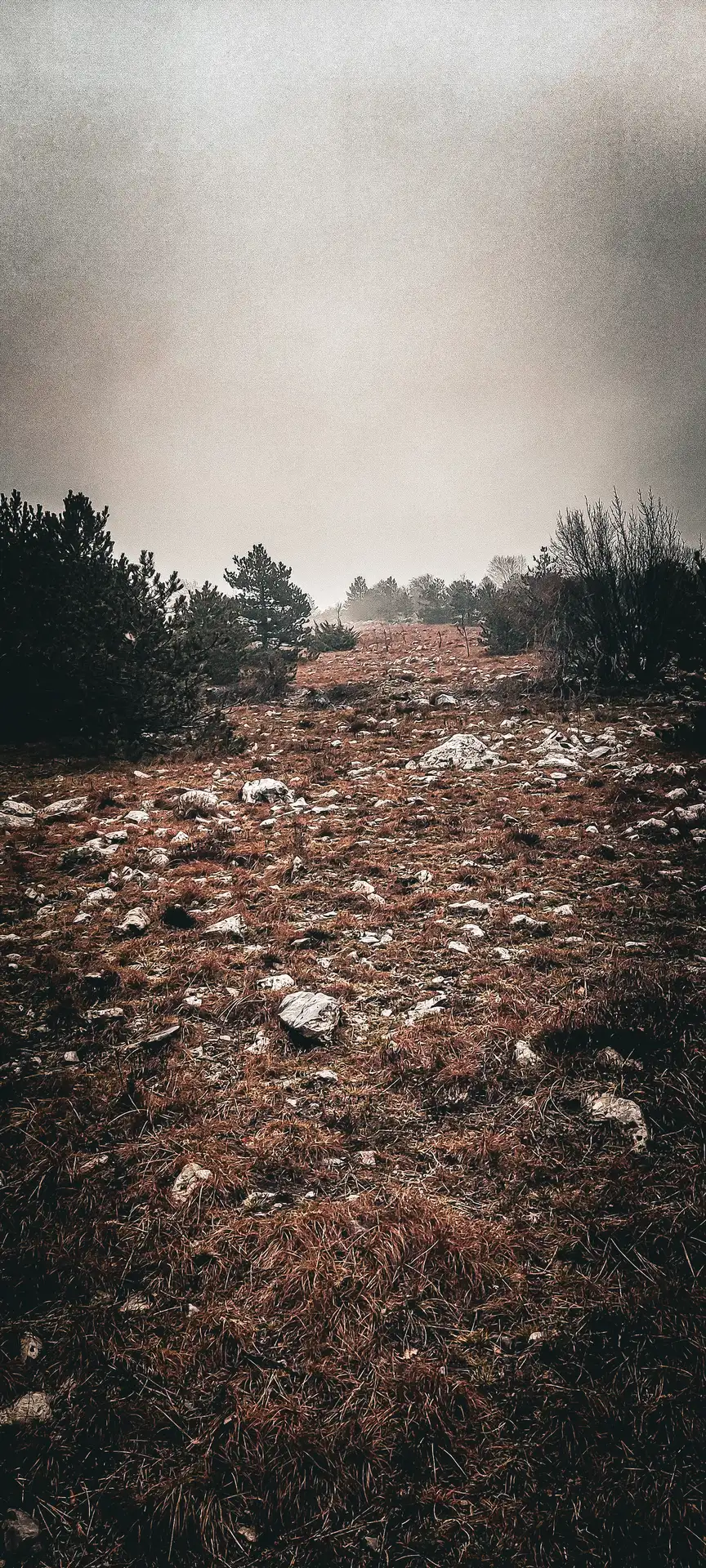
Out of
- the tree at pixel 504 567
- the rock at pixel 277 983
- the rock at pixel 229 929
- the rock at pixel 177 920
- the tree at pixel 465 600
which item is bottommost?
the rock at pixel 277 983

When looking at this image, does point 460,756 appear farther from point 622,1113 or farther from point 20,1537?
point 20,1537

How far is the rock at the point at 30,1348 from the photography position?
1.63 meters

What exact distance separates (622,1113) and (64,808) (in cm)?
684

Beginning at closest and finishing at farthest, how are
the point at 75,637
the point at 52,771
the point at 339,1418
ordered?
the point at 339,1418 < the point at 52,771 < the point at 75,637

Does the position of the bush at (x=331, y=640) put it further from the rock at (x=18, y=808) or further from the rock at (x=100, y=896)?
the rock at (x=100, y=896)

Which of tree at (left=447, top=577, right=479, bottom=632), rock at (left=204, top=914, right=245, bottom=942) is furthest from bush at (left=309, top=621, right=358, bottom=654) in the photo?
rock at (left=204, top=914, right=245, bottom=942)

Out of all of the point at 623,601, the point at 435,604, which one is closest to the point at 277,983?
the point at 623,601

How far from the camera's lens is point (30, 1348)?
165 centimetres

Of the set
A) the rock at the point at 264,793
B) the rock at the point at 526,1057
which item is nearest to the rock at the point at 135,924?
the rock at the point at 526,1057

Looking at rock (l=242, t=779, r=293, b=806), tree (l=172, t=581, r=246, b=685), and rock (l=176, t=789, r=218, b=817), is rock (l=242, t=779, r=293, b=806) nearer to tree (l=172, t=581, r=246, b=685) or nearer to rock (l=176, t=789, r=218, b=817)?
rock (l=176, t=789, r=218, b=817)

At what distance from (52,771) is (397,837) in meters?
5.99

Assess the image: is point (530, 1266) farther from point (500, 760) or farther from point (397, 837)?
point (500, 760)

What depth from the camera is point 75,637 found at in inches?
375

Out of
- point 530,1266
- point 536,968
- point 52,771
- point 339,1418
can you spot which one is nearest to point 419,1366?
point 339,1418
